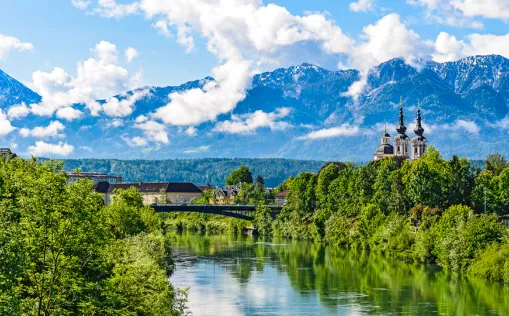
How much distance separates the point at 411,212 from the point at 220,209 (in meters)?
44.3

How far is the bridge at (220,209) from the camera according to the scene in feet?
429

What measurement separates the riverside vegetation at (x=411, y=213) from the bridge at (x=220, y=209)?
2310 mm

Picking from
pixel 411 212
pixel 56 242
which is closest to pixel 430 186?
pixel 411 212

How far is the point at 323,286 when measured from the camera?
6806 centimetres

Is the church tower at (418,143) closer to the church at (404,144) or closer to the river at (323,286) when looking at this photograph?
the church at (404,144)

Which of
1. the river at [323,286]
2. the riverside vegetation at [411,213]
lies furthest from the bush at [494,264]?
the river at [323,286]

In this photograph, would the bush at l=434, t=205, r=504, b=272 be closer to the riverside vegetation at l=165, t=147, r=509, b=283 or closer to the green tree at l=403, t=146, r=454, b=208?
the riverside vegetation at l=165, t=147, r=509, b=283

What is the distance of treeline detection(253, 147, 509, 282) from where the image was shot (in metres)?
74.6

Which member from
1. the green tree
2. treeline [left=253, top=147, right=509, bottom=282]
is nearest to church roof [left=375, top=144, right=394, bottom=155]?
treeline [left=253, top=147, right=509, bottom=282]

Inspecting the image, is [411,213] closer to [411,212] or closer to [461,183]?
[411,212]

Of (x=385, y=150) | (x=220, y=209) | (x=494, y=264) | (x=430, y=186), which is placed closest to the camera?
(x=494, y=264)

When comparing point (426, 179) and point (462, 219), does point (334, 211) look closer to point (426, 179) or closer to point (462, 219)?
point (426, 179)

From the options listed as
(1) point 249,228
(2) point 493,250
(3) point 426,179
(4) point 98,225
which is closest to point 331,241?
(3) point 426,179

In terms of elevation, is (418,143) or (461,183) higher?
(418,143)
